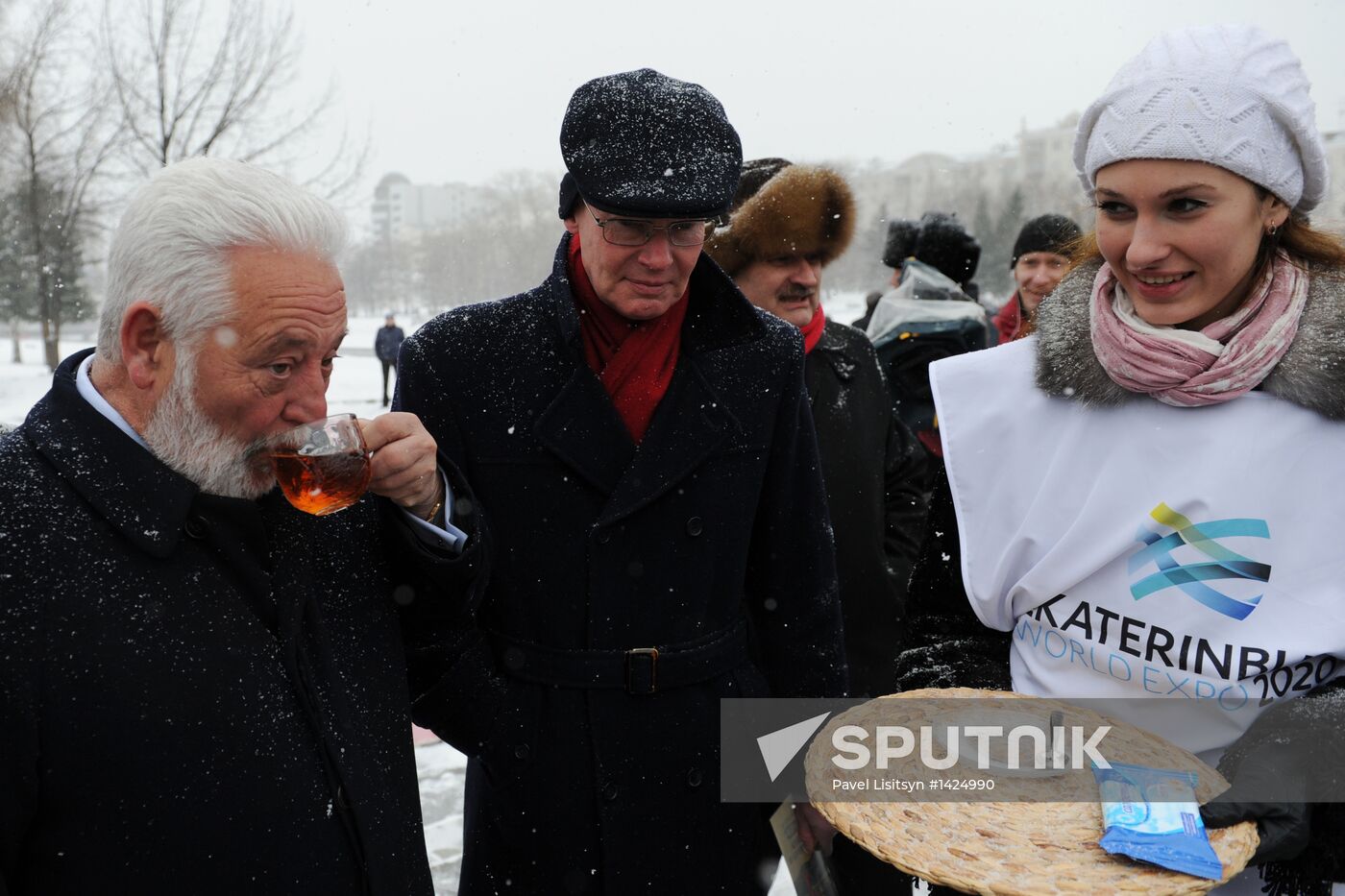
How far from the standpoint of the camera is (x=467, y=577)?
6.64 ft

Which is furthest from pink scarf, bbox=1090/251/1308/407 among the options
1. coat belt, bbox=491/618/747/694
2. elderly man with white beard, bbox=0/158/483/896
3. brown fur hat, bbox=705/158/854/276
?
brown fur hat, bbox=705/158/854/276

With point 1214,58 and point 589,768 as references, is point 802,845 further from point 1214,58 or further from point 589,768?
point 1214,58

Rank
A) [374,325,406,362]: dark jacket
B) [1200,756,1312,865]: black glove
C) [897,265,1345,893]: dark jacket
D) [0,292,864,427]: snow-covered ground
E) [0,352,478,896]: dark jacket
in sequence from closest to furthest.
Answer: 1. [0,352,478,896]: dark jacket
2. [1200,756,1312,865]: black glove
3. [897,265,1345,893]: dark jacket
4. [0,292,864,427]: snow-covered ground
5. [374,325,406,362]: dark jacket

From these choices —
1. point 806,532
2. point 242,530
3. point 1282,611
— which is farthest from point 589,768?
point 1282,611

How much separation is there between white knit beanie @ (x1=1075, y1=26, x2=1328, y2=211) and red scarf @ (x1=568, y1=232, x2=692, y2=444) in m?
1.05

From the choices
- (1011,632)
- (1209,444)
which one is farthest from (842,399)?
(1209,444)

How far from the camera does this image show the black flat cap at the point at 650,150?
89.2 inches

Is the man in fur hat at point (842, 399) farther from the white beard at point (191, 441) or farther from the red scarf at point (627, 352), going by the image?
the white beard at point (191, 441)

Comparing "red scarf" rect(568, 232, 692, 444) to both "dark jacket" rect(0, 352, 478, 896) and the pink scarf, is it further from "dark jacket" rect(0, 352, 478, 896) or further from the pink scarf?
the pink scarf

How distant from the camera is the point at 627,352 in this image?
2.55 meters

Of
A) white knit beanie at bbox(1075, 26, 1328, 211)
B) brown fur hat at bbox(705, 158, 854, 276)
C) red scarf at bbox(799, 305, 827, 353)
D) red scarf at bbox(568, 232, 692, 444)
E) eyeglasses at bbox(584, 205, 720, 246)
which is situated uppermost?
white knit beanie at bbox(1075, 26, 1328, 211)

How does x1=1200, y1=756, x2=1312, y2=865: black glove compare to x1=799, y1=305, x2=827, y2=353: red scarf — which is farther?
x1=799, y1=305, x2=827, y2=353: red scarf

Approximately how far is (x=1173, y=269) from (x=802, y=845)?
149cm

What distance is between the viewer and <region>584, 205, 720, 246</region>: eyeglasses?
2.34 metres
